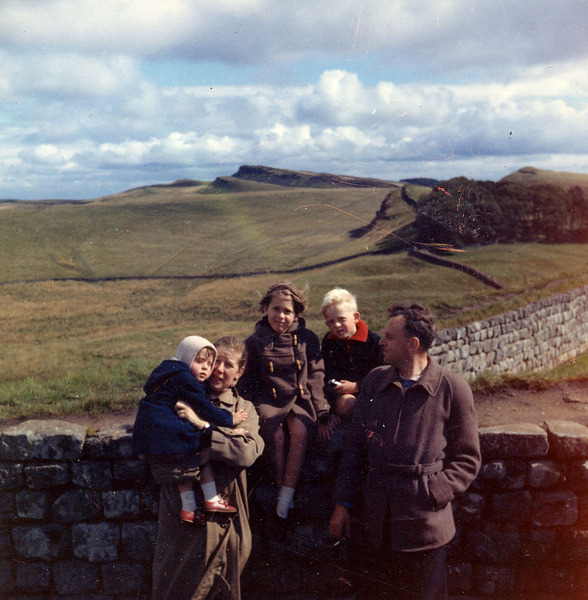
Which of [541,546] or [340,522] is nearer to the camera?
[340,522]

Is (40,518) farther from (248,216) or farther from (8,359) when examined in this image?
(248,216)

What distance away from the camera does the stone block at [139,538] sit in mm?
4426

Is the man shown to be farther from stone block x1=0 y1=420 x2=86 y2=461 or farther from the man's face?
stone block x1=0 y1=420 x2=86 y2=461

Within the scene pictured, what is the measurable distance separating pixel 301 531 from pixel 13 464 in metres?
2.43

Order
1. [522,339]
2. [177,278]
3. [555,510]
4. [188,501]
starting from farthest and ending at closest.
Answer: [177,278]
[522,339]
[555,510]
[188,501]

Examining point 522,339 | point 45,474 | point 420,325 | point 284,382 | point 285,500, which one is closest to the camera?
point 420,325

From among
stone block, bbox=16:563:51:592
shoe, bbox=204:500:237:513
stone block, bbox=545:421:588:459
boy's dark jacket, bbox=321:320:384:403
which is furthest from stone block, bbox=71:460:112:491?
stone block, bbox=545:421:588:459

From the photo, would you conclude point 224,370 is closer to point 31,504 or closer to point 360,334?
point 360,334

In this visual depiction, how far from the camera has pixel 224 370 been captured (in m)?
3.82

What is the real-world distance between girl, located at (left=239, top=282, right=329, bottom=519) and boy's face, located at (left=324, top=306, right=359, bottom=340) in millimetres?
194

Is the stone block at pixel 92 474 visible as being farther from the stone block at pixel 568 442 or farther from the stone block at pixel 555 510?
the stone block at pixel 568 442

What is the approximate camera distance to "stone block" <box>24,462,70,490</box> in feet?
14.5

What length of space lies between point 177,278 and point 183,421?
23.6m

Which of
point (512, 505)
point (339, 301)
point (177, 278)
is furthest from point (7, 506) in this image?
point (177, 278)
